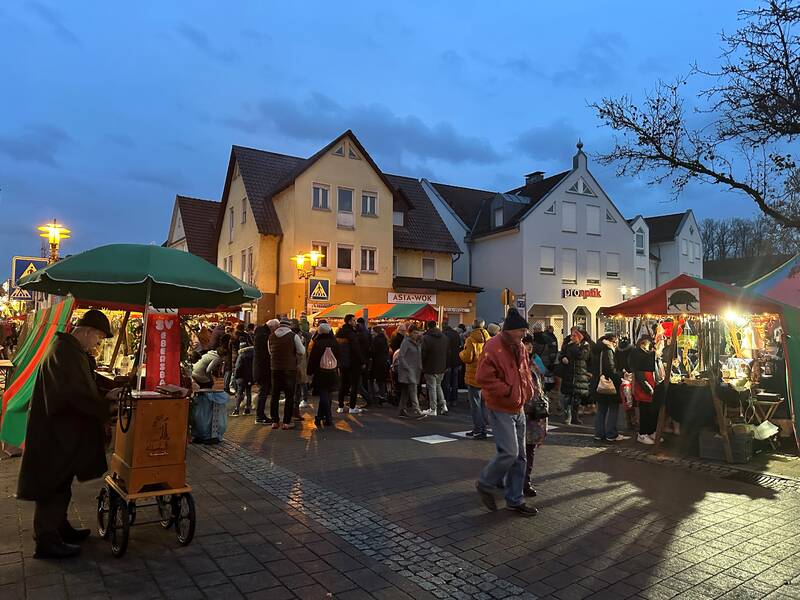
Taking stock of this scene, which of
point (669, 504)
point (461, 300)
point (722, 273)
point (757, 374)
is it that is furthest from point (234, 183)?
point (722, 273)

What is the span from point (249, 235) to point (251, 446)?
23919 millimetres

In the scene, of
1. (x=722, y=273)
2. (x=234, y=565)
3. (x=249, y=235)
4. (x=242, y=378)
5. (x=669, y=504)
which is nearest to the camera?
(x=234, y=565)

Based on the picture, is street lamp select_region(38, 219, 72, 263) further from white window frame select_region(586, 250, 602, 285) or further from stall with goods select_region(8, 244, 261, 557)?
white window frame select_region(586, 250, 602, 285)

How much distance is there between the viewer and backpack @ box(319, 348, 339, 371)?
→ 1052 cm

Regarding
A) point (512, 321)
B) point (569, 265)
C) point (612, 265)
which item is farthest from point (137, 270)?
point (612, 265)

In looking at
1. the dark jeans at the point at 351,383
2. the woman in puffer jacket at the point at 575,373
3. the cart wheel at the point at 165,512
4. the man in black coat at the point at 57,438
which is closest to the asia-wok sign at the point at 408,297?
the dark jeans at the point at 351,383

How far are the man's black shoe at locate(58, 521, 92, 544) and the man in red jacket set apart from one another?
11.3ft

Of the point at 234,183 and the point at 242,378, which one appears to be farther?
the point at 234,183

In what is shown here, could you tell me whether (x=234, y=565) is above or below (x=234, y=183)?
below

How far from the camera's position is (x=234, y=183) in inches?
1325

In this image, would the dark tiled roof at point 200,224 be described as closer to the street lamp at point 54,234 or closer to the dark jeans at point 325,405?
the street lamp at point 54,234

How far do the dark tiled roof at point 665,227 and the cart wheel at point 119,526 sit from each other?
153 feet

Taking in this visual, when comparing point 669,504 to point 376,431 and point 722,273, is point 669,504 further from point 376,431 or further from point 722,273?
point 722,273

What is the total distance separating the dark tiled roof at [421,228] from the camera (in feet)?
111
